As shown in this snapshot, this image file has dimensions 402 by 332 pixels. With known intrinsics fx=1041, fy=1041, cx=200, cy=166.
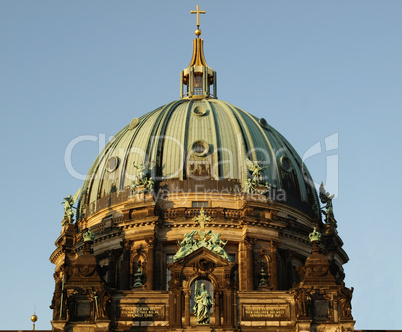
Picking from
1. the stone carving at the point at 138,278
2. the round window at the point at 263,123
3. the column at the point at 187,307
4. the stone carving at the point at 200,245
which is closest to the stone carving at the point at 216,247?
the stone carving at the point at 200,245

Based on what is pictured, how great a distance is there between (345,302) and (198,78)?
3767cm

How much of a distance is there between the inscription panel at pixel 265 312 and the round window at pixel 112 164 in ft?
76.7

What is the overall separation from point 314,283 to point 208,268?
7.16 m

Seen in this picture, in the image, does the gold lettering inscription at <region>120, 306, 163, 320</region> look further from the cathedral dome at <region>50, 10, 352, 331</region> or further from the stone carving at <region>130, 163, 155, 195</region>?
the stone carving at <region>130, 163, 155, 195</region>

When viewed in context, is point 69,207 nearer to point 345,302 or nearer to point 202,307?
point 202,307

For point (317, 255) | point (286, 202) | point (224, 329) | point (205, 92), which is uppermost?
point (205, 92)

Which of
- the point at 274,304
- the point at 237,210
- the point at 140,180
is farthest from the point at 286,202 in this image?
the point at 274,304

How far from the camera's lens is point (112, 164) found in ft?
292

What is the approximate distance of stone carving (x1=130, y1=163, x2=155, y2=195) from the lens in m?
83.8

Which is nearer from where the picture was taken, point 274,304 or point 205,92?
point 274,304

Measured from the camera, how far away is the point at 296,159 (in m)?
91.9

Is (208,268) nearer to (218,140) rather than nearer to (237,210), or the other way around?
(237,210)

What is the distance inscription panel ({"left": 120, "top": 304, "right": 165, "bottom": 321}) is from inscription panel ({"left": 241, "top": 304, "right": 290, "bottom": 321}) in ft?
18.1

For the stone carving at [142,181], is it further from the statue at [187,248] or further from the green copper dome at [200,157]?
the statue at [187,248]
